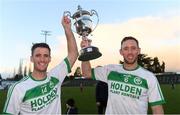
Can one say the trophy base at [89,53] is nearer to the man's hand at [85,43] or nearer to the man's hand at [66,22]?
the man's hand at [85,43]

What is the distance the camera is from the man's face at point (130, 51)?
6.91 meters

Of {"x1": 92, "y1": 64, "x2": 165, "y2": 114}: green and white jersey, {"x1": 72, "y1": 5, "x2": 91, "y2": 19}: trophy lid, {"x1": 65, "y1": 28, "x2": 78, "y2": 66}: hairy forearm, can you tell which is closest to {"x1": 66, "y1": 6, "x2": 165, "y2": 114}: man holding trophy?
{"x1": 92, "y1": 64, "x2": 165, "y2": 114}: green and white jersey

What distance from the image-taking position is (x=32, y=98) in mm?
6473

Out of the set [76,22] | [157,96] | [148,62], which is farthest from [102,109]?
[148,62]

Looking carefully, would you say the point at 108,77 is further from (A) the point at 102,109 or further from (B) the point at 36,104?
(A) the point at 102,109

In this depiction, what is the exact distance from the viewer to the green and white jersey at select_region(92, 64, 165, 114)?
22.9 ft

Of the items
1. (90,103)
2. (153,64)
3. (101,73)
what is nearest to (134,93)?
Answer: (101,73)

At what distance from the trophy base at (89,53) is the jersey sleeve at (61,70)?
0.32 meters

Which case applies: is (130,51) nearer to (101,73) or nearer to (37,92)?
(101,73)

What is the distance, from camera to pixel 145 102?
7047mm

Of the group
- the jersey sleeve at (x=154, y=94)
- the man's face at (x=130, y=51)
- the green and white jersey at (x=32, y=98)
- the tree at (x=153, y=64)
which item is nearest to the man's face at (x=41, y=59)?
the green and white jersey at (x=32, y=98)

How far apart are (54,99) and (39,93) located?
205 mm

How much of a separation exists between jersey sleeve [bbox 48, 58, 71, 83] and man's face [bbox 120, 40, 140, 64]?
30.2 inches

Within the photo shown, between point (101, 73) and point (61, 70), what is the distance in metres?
0.71
